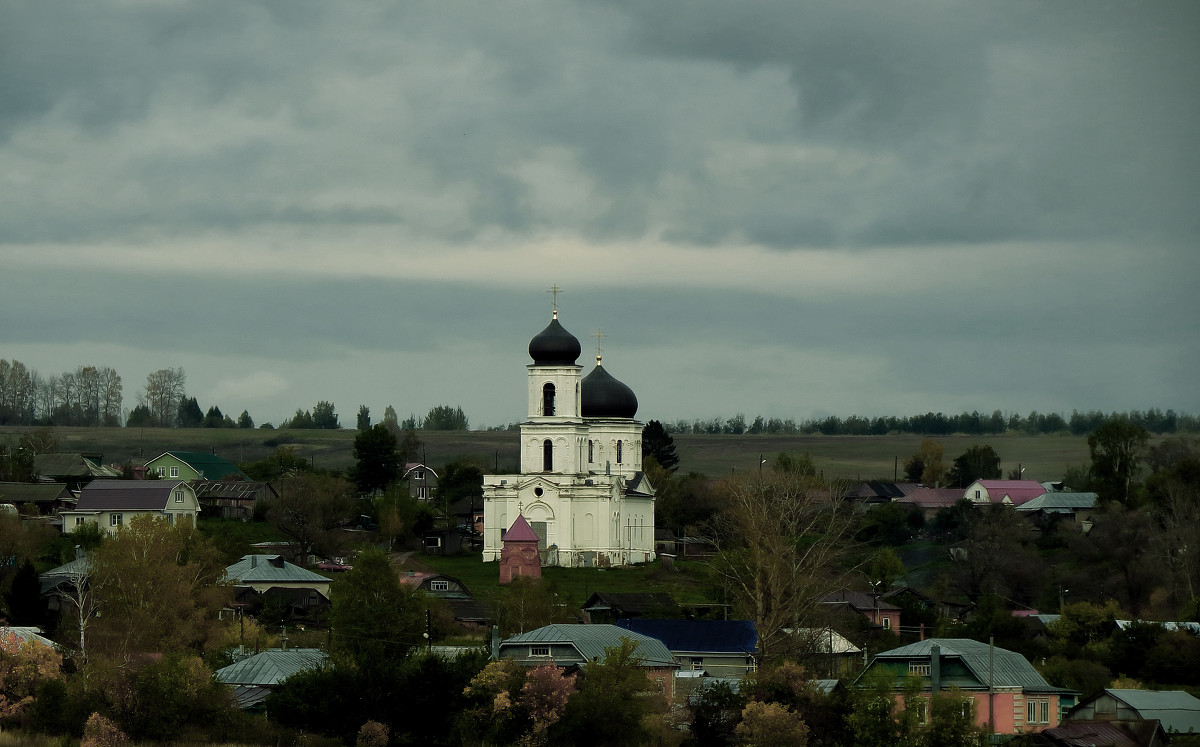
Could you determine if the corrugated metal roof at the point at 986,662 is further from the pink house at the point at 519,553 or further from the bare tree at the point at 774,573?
the pink house at the point at 519,553

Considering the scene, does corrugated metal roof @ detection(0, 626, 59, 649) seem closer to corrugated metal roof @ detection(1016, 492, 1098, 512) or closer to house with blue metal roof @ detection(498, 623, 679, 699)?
house with blue metal roof @ detection(498, 623, 679, 699)

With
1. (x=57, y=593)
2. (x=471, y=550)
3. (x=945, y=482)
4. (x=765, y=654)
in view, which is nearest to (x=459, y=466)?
(x=471, y=550)

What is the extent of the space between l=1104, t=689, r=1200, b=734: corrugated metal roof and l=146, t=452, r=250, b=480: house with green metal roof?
5609 cm

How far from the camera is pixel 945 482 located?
114 m

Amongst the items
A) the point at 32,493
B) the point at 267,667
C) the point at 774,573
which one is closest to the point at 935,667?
the point at 774,573

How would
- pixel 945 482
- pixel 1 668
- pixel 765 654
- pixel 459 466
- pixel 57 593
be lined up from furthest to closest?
pixel 945 482 < pixel 459 466 < pixel 57 593 < pixel 765 654 < pixel 1 668

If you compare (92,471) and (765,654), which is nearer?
(765,654)

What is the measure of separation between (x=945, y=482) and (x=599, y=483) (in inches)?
1592

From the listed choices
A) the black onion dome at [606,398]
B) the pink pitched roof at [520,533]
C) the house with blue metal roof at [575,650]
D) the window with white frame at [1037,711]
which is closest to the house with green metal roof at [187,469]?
the black onion dome at [606,398]

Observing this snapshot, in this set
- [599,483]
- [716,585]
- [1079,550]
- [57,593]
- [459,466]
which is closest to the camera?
[57,593]

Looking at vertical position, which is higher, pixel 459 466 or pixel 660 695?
pixel 459 466

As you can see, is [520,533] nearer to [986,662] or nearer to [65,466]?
[65,466]

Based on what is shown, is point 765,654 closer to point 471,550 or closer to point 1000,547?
point 1000,547

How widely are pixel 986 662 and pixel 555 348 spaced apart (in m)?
38.0
